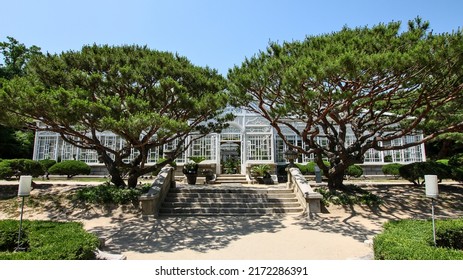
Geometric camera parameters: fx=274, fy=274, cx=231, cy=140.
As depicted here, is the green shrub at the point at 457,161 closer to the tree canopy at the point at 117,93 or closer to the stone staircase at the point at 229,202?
the stone staircase at the point at 229,202

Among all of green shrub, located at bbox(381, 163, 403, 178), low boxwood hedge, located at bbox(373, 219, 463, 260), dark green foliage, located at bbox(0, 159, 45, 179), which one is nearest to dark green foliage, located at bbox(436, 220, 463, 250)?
low boxwood hedge, located at bbox(373, 219, 463, 260)

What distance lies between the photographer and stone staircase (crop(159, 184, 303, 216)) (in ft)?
28.7

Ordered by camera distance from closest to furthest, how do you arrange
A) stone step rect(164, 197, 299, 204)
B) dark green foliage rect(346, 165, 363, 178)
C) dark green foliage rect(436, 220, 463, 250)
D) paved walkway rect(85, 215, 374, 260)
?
dark green foliage rect(436, 220, 463, 250), paved walkway rect(85, 215, 374, 260), stone step rect(164, 197, 299, 204), dark green foliage rect(346, 165, 363, 178)

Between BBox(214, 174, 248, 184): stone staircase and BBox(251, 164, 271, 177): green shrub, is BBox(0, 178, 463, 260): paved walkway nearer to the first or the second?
BBox(251, 164, 271, 177): green shrub

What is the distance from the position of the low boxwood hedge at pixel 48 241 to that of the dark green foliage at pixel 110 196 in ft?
11.7

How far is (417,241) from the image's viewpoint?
158 inches

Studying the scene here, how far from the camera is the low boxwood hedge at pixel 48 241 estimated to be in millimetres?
3537

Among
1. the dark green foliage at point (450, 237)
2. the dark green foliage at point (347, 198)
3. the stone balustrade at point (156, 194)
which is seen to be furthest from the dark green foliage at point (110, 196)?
the dark green foliage at point (450, 237)

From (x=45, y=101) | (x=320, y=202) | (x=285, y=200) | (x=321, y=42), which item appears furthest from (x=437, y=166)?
(x=45, y=101)

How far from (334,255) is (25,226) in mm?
5484

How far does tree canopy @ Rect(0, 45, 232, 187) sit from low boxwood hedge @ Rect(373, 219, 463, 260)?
5185mm

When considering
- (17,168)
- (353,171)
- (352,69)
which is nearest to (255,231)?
(352,69)

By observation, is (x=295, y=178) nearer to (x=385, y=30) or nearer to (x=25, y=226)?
(x=385, y=30)

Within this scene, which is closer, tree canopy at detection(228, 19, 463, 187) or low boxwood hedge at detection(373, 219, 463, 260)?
low boxwood hedge at detection(373, 219, 463, 260)
